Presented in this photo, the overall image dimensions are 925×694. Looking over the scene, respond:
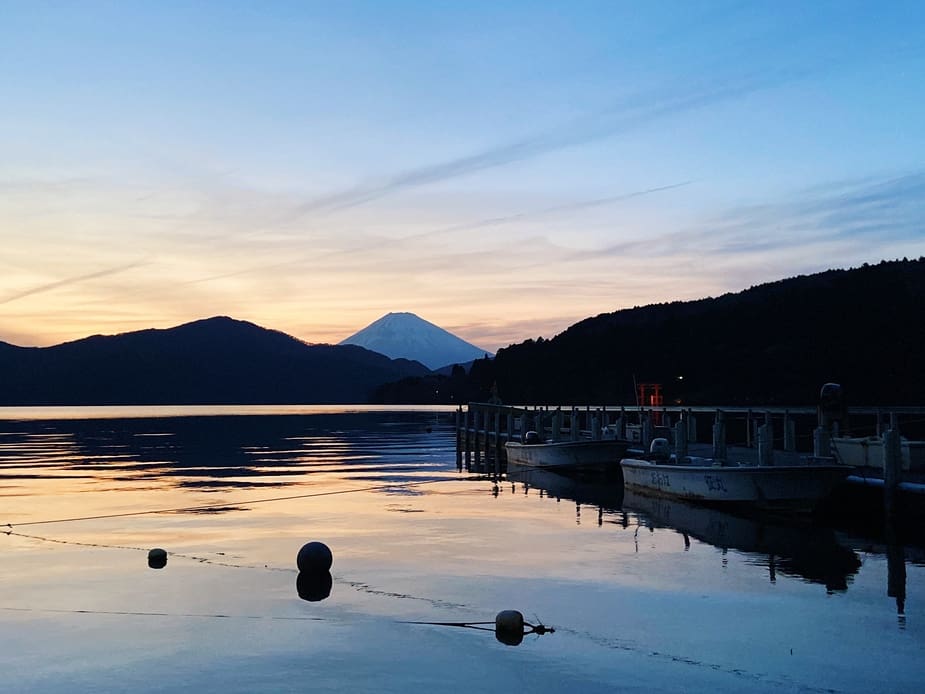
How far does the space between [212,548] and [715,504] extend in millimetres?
14735

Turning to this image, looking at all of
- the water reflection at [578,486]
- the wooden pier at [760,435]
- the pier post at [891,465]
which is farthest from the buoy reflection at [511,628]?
the water reflection at [578,486]

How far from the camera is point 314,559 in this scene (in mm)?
18953

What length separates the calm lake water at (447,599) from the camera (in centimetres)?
1255

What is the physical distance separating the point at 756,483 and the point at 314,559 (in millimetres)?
13914

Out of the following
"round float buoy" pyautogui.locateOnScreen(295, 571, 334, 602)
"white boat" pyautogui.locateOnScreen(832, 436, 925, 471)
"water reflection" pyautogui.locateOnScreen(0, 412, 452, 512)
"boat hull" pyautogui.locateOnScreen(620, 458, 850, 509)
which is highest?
"white boat" pyautogui.locateOnScreen(832, 436, 925, 471)

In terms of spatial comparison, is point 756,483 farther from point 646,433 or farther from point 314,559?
point 646,433

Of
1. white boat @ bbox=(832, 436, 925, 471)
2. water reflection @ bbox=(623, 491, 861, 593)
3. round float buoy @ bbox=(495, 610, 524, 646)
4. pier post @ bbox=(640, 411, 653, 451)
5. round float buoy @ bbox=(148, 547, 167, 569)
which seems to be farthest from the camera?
pier post @ bbox=(640, 411, 653, 451)

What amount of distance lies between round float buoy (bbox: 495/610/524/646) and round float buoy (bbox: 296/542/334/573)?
5490mm

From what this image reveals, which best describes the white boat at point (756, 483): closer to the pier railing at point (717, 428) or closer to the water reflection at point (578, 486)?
the pier railing at point (717, 428)

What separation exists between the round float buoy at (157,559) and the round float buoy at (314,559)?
3504mm

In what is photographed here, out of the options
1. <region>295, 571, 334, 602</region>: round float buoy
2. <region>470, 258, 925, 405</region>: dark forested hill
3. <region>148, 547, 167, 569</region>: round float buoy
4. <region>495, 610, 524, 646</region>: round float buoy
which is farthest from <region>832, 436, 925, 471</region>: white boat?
<region>470, 258, 925, 405</region>: dark forested hill

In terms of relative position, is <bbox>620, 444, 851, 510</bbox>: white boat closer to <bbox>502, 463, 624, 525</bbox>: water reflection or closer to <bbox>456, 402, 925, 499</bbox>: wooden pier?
<bbox>456, 402, 925, 499</bbox>: wooden pier

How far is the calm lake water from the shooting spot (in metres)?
12.5

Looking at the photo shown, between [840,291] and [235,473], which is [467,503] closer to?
[235,473]
